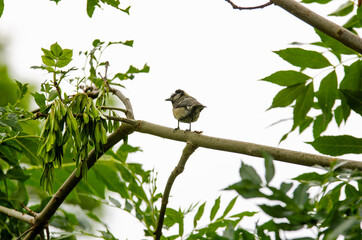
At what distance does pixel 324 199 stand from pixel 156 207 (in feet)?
4.11

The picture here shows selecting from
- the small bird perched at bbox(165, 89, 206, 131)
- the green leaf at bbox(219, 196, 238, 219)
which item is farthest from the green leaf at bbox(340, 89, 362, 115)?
the small bird perched at bbox(165, 89, 206, 131)

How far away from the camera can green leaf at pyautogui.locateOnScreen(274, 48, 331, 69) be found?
2.61 meters

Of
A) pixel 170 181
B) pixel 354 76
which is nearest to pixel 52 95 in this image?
pixel 170 181

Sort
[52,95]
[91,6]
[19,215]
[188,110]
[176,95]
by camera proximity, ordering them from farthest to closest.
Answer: [176,95], [188,110], [19,215], [91,6], [52,95]

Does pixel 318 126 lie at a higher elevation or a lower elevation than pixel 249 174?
higher

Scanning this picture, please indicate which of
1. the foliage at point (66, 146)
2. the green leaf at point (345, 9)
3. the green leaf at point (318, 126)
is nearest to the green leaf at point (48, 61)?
the foliage at point (66, 146)

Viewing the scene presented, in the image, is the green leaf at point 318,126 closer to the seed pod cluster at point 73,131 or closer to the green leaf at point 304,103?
the green leaf at point 304,103

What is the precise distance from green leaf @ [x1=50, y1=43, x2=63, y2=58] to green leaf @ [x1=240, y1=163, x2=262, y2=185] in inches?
58.8

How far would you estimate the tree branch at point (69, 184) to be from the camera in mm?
2623

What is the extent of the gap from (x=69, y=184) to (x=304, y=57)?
147cm

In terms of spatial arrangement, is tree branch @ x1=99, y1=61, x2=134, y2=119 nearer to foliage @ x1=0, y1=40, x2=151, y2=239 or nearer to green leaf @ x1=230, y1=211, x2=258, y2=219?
foliage @ x1=0, y1=40, x2=151, y2=239

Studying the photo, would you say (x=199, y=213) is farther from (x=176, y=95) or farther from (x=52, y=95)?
(x=176, y=95)

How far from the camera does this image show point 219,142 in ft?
7.78

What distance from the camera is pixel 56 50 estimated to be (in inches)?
98.0
